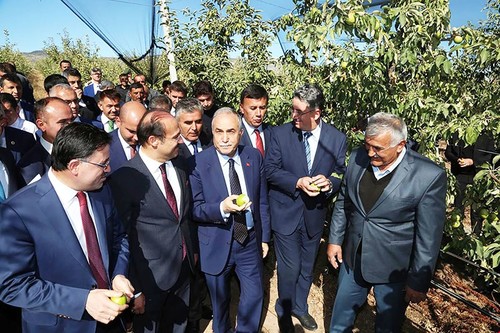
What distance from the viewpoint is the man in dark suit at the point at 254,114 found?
3719 millimetres

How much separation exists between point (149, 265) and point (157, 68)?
8440 millimetres

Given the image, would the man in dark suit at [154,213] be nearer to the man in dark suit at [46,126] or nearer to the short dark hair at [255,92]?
the man in dark suit at [46,126]

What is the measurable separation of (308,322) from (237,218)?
5.07 ft

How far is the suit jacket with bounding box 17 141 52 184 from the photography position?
9.86 ft

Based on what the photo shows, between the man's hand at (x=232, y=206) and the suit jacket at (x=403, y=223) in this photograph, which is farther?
the man's hand at (x=232, y=206)

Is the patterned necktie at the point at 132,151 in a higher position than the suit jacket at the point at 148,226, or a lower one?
higher

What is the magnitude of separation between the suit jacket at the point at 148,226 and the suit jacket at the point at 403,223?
4.61 ft

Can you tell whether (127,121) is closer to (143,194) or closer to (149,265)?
(143,194)

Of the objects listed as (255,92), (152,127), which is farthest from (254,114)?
(152,127)

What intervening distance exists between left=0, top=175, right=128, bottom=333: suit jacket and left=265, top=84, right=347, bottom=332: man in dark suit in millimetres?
1926

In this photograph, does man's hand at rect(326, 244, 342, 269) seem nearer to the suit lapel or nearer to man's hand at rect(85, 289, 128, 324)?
man's hand at rect(85, 289, 128, 324)

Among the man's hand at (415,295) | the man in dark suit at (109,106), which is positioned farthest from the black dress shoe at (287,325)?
the man in dark suit at (109,106)

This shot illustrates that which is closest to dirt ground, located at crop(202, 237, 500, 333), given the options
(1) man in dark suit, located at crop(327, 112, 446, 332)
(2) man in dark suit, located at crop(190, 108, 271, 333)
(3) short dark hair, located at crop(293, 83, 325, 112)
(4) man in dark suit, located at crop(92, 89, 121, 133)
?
(2) man in dark suit, located at crop(190, 108, 271, 333)

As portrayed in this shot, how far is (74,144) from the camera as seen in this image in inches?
74.7
